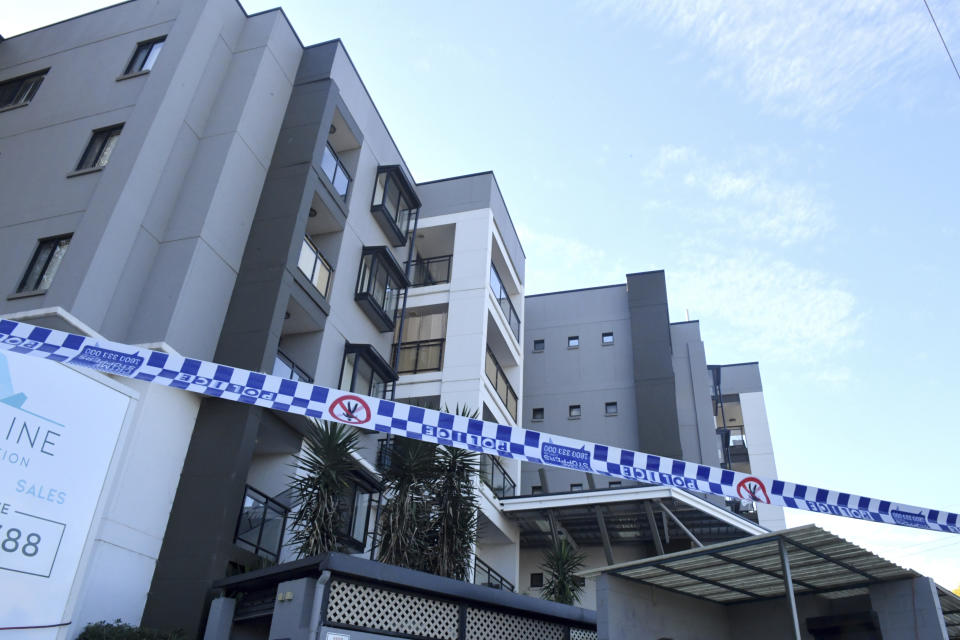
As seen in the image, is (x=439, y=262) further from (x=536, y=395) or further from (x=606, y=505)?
(x=606, y=505)

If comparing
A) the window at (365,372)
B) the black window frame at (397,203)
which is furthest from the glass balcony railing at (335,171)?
the window at (365,372)

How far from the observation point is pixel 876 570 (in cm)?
1125

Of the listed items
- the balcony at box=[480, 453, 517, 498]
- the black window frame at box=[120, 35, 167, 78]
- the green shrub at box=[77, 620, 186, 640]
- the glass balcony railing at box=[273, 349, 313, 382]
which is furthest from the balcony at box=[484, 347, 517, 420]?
the green shrub at box=[77, 620, 186, 640]

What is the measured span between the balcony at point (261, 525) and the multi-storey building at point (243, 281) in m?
0.06

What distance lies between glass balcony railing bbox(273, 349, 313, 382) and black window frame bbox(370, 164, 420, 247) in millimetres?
7390

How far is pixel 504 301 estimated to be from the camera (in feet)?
95.6

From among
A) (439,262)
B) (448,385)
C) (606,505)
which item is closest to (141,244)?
(448,385)

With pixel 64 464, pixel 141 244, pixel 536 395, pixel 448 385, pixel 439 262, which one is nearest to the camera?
pixel 64 464

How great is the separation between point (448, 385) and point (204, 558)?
37.0ft

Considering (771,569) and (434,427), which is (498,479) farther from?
(434,427)

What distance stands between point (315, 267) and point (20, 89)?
33.5 feet

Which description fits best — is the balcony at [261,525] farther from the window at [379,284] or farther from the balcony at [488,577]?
the window at [379,284]

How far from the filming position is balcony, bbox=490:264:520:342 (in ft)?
90.7

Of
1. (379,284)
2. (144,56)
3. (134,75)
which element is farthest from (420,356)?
(144,56)
